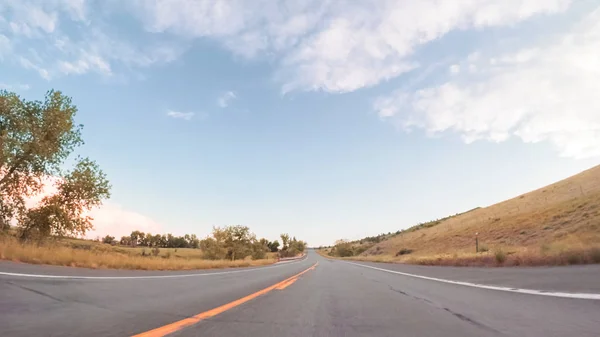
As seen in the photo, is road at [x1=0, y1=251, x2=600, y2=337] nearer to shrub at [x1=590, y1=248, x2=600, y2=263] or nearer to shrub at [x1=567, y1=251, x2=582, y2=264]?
shrub at [x1=590, y1=248, x2=600, y2=263]

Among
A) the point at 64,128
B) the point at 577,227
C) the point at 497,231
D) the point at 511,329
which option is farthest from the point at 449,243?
the point at 511,329

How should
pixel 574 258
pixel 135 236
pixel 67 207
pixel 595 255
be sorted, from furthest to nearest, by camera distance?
pixel 135 236
pixel 67 207
pixel 574 258
pixel 595 255

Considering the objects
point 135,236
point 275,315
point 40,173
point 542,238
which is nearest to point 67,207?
point 40,173

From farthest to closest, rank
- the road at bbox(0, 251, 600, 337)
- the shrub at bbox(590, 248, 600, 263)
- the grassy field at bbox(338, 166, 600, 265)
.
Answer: the grassy field at bbox(338, 166, 600, 265), the shrub at bbox(590, 248, 600, 263), the road at bbox(0, 251, 600, 337)

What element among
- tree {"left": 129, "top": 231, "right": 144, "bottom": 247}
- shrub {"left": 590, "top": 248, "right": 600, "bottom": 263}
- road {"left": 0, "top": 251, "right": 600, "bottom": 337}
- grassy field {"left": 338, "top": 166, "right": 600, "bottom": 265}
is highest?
tree {"left": 129, "top": 231, "right": 144, "bottom": 247}

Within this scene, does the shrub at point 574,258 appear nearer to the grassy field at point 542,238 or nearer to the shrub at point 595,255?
the grassy field at point 542,238

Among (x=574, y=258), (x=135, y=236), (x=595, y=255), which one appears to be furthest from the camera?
(x=135, y=236)

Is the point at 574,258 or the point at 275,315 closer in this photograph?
the point at 275,315

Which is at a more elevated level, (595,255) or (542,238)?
(542,238)

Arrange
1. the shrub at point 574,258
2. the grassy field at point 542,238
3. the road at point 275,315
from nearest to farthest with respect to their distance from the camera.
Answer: the road at point 275,315 < the shrub at point 574,258 < the grassy field at point 542,238

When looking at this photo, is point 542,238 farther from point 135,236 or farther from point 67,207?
point 135,236

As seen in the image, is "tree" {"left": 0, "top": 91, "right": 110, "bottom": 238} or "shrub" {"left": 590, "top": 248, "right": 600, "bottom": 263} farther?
"tree" {"left": 0, "top": 91, "right": 110, "bottom": 238}

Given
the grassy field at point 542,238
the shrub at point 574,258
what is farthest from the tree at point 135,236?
the shrub at point 574,258

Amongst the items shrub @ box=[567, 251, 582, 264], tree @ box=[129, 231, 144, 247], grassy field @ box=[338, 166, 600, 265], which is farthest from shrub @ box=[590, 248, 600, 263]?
tree @ box=[129, 231, 144, 247]
